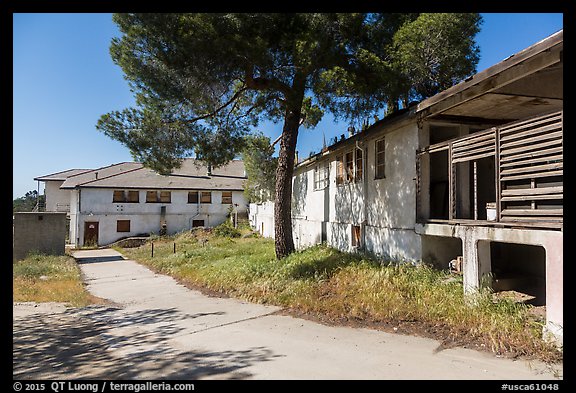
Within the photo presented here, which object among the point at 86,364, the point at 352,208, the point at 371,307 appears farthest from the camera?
the point at 352,208

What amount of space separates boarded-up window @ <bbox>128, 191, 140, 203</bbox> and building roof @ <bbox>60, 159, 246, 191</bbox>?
0.62m

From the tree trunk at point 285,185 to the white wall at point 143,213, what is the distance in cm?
2240

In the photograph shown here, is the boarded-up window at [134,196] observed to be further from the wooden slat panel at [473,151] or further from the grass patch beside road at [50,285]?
the wooden slat panel at [473,151]

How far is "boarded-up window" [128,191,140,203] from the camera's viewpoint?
3159cm

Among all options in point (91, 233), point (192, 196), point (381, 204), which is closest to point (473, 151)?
point (381, 204)

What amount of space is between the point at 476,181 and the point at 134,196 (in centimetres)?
3043

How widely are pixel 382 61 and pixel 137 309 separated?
903cm

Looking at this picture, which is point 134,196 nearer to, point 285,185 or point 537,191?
point 285,185

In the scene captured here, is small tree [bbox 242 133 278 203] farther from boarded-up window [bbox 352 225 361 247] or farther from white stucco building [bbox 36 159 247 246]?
boarded-up window [bbox 352 225 361 247]

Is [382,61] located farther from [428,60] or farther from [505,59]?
[505,59]

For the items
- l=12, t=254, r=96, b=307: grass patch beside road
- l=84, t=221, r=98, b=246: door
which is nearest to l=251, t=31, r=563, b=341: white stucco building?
l=12, t=254, r=96, b=307: grass patch beside road
